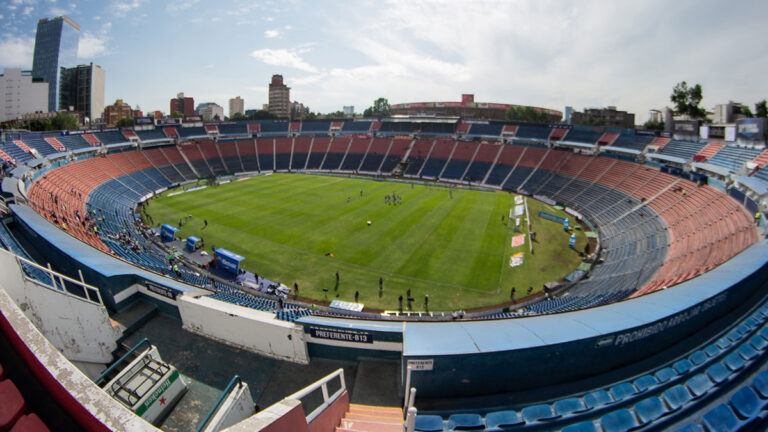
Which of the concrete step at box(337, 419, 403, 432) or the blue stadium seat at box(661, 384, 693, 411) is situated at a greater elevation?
the blue stadium seat at box(661, 384, 693, 411)

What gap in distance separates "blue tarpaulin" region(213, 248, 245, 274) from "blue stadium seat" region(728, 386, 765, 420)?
25.4 metres

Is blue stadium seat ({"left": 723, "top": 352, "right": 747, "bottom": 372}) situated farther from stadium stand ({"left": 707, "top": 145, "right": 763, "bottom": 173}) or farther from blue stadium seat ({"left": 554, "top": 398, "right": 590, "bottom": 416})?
stadium stand ({"left": 707, "top": 145, "right": 763, "bottom": 173})

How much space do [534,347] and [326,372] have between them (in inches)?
216

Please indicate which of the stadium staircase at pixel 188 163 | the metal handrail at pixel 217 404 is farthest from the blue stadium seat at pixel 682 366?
the stadium staircase at pixel 188 163

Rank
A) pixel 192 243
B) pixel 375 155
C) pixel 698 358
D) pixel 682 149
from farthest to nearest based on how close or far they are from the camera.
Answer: pixel 375 155
pixel 682 149
pixel 192 243
pixel 698 358

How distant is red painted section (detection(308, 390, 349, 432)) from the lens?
668 centimetres

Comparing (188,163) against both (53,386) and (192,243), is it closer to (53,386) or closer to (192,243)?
(192,243)

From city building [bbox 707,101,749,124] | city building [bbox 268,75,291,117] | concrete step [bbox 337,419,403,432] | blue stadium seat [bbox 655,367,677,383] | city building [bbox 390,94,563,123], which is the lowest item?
concrete step [bbox 337,419,403,432]

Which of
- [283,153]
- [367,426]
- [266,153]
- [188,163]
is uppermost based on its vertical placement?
[283,153]

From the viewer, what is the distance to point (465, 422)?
6.85 meters

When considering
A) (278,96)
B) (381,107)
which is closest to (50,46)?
(278,96)

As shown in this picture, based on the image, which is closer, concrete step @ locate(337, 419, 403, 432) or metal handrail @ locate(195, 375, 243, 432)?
metal handrail @ locate(195, 375, 243, 432)

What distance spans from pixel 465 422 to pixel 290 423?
3.71 m

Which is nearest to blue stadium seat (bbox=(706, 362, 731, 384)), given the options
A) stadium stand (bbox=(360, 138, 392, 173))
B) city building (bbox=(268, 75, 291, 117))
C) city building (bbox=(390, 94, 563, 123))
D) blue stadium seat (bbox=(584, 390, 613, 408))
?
blue stadium seat (bbox=(584, 390, 613, 408))
